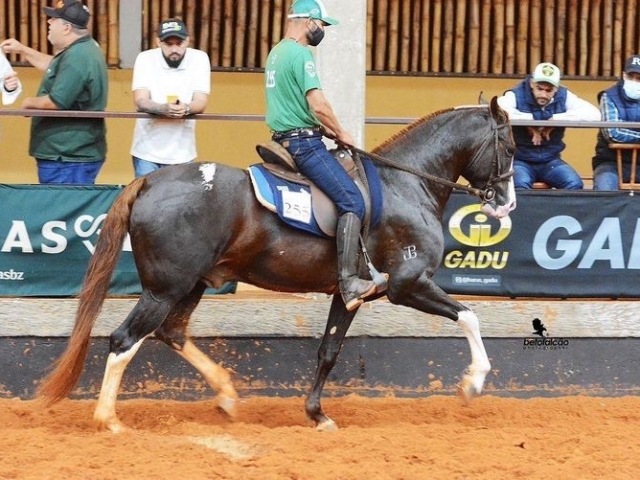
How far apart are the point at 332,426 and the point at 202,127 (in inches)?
225

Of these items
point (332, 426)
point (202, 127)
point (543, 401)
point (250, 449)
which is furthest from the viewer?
point (202, 127)

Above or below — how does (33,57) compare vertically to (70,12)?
below

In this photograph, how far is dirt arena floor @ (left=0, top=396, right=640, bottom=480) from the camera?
6984 mm

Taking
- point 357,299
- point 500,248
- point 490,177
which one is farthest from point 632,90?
point 357,299

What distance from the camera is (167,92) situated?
9.87 metres

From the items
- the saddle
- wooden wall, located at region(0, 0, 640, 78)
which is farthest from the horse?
wooden wall, located at region(0, 0, 640, 78)

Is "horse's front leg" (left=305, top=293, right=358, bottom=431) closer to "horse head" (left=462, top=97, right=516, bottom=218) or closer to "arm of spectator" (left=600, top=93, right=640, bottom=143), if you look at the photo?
"horse head" (left=462, top=97, right=516, bottom=218)

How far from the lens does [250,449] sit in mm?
7449

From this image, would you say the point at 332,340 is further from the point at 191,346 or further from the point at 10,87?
the point at 10,87

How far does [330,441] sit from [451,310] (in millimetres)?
1434


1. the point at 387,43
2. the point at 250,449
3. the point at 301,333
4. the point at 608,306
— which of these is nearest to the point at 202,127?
the point at 387,43

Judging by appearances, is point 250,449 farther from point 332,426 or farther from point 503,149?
point 503,149

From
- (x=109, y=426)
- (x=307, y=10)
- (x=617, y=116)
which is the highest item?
(x=307, y=10)

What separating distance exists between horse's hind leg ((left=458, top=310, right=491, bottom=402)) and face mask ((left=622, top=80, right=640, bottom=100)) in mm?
3262
